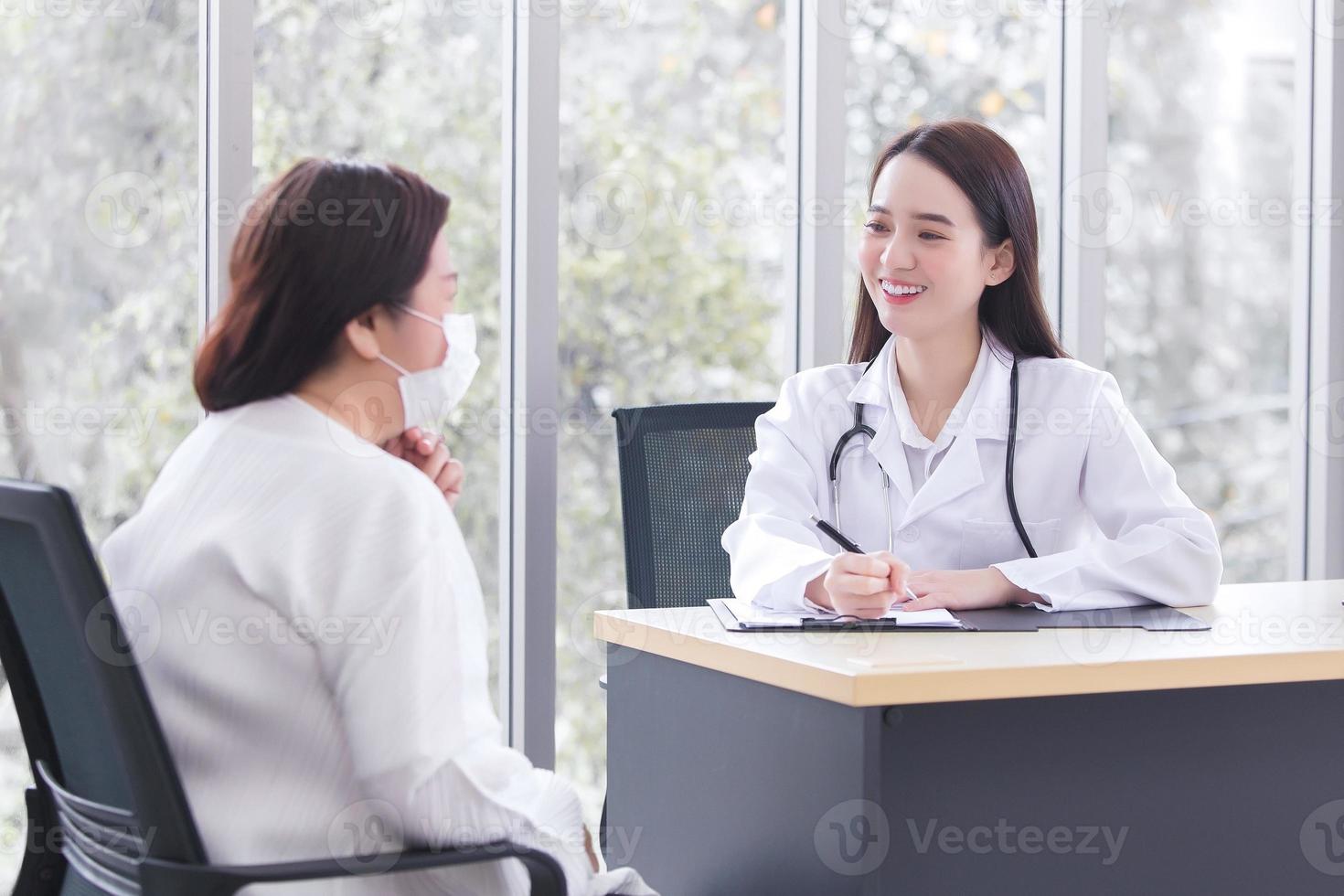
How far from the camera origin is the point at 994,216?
7.35 ft

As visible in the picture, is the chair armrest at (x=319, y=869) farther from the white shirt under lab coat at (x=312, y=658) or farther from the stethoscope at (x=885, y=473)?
the stethoscope at (x=885, y=473)

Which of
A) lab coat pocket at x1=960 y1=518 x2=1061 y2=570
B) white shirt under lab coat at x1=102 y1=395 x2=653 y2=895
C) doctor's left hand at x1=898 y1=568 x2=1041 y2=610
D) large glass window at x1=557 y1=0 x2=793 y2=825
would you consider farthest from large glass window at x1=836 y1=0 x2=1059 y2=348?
white shirt under lab coat at x1=102 y1=395 x2=653 y2=895

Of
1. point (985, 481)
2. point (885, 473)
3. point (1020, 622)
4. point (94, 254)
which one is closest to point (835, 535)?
point (885, 473)

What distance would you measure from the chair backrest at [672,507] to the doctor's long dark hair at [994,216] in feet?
1.12

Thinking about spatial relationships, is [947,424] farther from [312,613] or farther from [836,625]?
[312,613]

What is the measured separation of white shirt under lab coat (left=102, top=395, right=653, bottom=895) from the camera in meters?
1.15

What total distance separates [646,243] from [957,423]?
1012 millimetres

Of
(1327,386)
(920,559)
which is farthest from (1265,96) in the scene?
(920,559)

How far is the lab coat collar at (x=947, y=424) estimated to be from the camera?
2.11 metres

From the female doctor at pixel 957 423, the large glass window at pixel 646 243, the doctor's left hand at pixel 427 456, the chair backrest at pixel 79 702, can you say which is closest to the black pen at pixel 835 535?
the female doctor at pixel 957 423

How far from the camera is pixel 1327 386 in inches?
140

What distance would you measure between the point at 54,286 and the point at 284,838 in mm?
1623

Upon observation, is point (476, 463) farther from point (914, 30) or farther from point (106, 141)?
point (914, 30)

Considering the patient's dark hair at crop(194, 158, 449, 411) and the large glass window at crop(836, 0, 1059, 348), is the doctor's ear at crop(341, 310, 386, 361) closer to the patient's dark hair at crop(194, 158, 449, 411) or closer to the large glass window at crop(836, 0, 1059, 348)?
the patient's dark hair at crop(194, 158, 449, 411)
